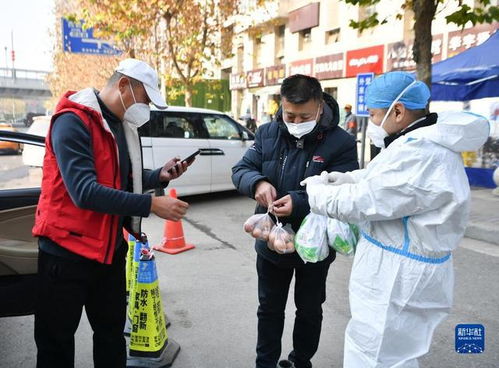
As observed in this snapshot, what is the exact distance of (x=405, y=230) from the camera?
5.90 feet

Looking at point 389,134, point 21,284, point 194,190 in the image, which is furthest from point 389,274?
point 194,190

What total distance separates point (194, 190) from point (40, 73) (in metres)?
56.8

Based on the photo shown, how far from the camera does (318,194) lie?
5.96 ft

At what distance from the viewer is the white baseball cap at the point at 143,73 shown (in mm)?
2080

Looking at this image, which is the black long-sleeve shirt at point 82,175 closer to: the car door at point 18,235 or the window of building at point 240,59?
the car door at point 18,235

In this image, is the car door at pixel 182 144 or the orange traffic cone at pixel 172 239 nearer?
the orange traffic cone at pixel 172 239

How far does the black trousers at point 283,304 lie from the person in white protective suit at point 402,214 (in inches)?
21.7

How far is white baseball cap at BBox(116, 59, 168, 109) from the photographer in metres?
2.08

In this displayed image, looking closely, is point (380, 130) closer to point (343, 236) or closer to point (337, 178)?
point (337, 178)

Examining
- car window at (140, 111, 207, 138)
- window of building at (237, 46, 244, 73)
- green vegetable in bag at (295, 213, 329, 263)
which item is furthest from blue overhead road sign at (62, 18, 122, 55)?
green vegetable in bag at (295, 213, 329, 263)

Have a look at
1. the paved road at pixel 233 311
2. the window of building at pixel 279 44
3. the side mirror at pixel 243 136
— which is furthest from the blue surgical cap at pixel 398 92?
the window of building at pixel 279 44


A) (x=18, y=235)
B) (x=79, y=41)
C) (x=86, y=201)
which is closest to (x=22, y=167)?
(x=18, y=235)

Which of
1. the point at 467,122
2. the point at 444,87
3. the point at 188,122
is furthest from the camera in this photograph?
the point at 444,87

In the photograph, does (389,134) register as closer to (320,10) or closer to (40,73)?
(320,10)
